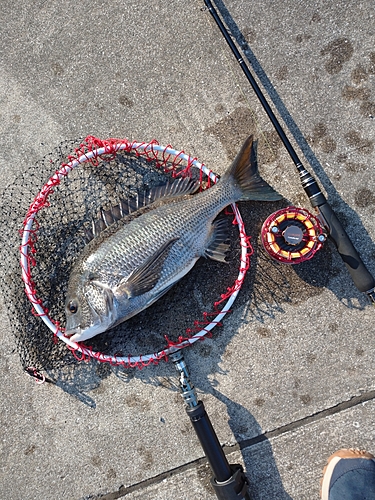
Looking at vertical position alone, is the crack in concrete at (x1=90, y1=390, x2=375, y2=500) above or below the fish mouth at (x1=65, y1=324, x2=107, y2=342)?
below

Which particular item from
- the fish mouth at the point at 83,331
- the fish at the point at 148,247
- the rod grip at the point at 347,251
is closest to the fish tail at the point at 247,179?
the fish at the point at 148,247

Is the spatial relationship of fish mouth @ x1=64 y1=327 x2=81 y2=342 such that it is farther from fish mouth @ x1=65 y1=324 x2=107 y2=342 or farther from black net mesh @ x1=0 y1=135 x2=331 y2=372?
black net mesh @ x1=0 y1=135 x2=331 y2=372

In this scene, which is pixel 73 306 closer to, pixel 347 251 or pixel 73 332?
pixel 73 332

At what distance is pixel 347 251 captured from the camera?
273 cm

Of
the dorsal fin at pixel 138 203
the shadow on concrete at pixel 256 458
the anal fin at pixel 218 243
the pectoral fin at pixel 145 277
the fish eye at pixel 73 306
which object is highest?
the dorsal fin at pixel 138 203

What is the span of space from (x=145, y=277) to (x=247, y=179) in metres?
0.97

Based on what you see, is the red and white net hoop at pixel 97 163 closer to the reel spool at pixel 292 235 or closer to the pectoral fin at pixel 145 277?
the reel spool at pixel 292 235

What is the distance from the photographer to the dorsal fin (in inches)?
111

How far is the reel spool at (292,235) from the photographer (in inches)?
108

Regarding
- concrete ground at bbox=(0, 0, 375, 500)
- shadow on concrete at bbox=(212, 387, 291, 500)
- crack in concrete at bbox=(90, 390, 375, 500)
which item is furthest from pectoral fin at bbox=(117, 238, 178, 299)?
crack in concrete at bbox=(90, 390, 375, 500)

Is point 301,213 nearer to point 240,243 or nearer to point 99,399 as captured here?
point 240,243

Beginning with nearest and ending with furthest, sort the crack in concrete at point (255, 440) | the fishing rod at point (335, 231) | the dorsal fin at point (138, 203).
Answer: the fishing rod at point (335, 231), the dorsal fin at point (138, 203), the crack in concrete at point (255, 440)

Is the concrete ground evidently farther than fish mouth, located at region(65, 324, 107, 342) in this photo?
Yes

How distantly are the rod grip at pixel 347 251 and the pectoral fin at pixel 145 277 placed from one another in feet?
3.62
